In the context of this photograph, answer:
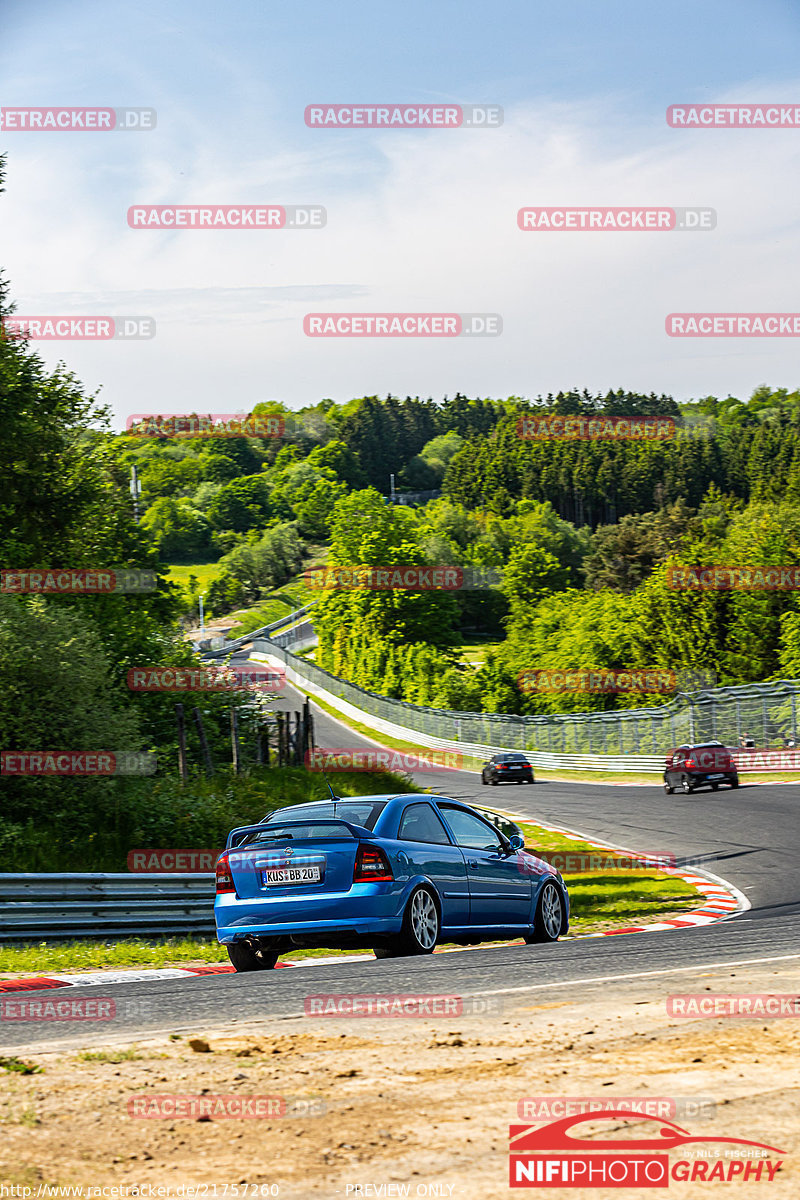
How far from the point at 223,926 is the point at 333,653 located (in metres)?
104

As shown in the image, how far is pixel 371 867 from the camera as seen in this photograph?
946 cm

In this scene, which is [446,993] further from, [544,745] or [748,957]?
[544,745]

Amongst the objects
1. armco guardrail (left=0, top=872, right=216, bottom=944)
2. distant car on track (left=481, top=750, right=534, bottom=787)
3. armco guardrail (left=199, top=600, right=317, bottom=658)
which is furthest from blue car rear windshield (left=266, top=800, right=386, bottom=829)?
armco guardrail (left=199, top=600, right=317, bottom=658)

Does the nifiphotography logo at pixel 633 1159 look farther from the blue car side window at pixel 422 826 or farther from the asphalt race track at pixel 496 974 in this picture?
the blue car side window at pixel 422 826

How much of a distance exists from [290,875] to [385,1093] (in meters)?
4.80

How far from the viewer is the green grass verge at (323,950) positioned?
11086 millimetres

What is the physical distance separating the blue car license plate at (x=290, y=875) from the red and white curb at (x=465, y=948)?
982 mm

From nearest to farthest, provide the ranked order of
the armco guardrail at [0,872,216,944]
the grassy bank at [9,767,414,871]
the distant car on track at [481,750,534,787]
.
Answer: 1. the armco guardrail at [0,872,216,944]
2. the grassy bank at [9,767,414,871]
3. the distant car on track at [481,750,534,787]

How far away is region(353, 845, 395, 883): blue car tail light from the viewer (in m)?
9.44

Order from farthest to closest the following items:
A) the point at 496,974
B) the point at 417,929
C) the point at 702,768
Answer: the point at 702,768, the point at 417,929, the point at 496,974

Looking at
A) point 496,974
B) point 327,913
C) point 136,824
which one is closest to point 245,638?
point 136,824

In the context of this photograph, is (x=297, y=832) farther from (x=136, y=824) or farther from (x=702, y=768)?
(x=702, y=768)

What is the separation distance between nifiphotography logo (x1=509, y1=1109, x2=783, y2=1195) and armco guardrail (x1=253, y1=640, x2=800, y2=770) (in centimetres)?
3729

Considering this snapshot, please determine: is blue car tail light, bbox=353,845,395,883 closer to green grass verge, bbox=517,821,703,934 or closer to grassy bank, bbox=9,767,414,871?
green grass verge, bbox=517,821,703,934
